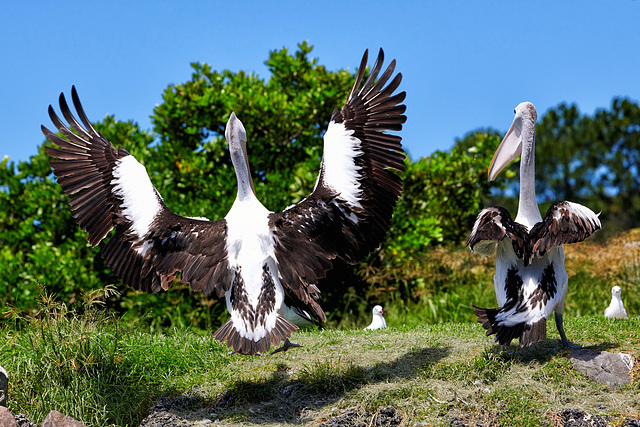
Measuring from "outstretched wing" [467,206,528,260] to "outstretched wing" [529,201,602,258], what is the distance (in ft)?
0.41

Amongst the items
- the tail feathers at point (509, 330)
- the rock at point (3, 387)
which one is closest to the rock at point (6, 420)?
the rock at point (3, 387)

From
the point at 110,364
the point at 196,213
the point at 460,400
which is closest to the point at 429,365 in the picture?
the point at 460,400

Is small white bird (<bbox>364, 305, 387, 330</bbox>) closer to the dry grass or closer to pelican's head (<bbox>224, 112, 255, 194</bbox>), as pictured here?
the dry grass

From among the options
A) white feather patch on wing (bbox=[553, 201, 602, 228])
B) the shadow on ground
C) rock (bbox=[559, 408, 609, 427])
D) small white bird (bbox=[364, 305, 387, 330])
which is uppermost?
white feather patch on wing (bbox=[553, 201, 602, 228])

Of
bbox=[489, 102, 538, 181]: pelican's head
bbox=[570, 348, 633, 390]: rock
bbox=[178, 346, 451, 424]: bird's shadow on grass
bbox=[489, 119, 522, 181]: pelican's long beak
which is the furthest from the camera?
bbox=[489, 119, 522, 181]: pelican's long beak

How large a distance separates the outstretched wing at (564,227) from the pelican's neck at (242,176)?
233 cm

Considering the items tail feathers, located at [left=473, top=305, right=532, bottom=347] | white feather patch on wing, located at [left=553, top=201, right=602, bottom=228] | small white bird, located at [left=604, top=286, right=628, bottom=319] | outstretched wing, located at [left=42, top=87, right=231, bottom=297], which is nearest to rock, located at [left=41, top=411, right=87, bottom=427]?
outstretched wing, located at [left=42, top=87, right=231, bottom=297]

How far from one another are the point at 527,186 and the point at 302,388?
2.49 m

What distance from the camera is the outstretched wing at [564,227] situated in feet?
14.9

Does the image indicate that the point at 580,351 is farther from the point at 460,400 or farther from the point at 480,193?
the point at 480,193

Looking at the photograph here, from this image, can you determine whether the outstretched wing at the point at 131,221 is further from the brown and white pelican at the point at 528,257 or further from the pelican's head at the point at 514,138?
the pelican's head at the point at 514,138

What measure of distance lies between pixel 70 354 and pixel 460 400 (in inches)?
131

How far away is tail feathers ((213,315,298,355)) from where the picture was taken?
450 centimetres

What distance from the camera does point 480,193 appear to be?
1039cm
